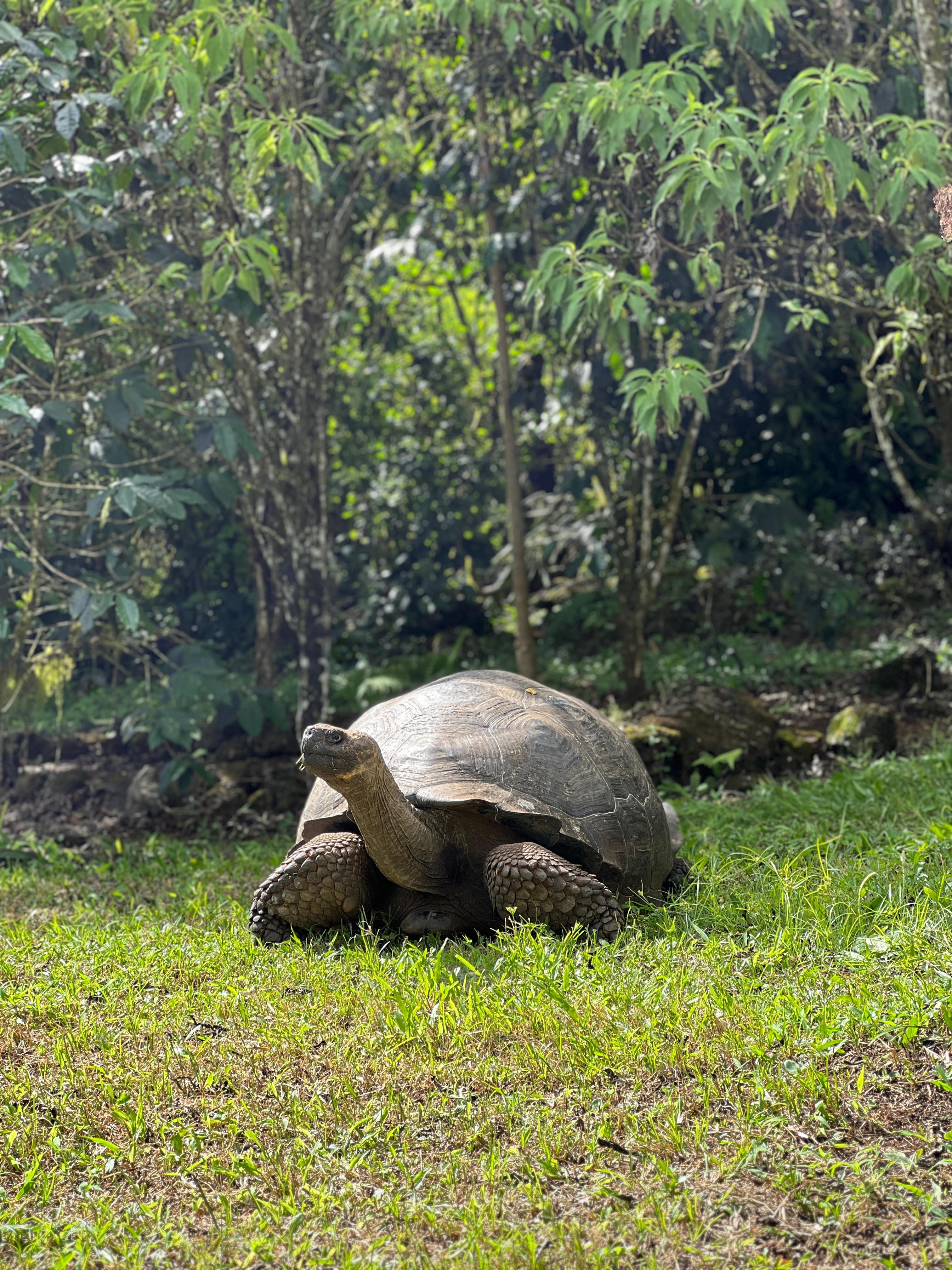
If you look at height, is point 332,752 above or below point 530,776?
above

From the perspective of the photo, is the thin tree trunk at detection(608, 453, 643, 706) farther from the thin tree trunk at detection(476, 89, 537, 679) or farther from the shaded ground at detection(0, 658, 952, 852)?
the thin tree trunk at detection(476, 89, 537, 679)

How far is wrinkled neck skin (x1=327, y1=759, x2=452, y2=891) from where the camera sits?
109 inches

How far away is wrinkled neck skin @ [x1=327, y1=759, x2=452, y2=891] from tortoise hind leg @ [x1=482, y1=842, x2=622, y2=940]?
0.58 ft

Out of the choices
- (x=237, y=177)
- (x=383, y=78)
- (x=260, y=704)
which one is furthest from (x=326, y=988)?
(x=383, y=78)

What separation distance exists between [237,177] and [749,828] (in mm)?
3951

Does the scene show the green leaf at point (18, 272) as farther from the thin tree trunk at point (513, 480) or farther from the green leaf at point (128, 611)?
the thin tree trunk at point (513, 480)

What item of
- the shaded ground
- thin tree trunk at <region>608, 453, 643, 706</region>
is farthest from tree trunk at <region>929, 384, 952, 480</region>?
thin tree trunk at <region>608, 453, 643, 706</region>

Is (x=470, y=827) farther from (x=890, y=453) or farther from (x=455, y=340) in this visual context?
(x=455, y=340)

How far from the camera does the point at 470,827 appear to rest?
304 centimetres

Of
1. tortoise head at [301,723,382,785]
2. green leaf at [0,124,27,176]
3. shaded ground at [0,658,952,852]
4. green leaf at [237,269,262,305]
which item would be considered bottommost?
shaded ground at [0,658,952,852]

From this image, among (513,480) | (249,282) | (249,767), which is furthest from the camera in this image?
(513,480)

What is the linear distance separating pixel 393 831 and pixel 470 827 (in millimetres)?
261

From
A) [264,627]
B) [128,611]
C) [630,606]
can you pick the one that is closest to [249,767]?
[264,627]

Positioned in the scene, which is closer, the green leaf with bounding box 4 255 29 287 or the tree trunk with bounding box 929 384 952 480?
the green leaf with bounding box 4 255 29 287
